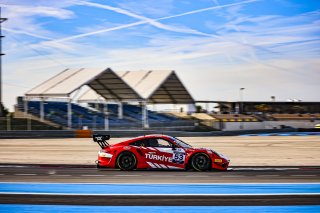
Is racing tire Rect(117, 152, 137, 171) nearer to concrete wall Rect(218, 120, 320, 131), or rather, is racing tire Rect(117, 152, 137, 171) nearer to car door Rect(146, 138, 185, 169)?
car door Rect(146, 138, 185, 169)

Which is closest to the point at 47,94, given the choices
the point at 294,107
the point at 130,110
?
the point at 130,110

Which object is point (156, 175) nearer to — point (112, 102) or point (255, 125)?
point (112, 102)

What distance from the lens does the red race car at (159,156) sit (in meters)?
14.2

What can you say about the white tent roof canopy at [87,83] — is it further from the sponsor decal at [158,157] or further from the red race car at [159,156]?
the sponsor decal at [158,157]

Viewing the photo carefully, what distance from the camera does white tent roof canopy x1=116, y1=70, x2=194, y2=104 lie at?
2122 inches

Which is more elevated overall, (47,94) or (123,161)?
(47,94)

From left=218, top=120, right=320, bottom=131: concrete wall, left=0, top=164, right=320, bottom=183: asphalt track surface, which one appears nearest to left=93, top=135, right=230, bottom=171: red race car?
left=0, top=164, right=320, bottom=183: asphalt track surface

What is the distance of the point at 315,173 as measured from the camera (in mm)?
13805

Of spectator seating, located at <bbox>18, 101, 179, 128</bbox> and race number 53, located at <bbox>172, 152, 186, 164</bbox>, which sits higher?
spectator seating, located at <bbox>18, 101, 179, 128</bbox>

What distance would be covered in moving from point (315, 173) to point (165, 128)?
110 feet

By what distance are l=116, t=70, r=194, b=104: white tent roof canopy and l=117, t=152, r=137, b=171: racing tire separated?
37.6 m

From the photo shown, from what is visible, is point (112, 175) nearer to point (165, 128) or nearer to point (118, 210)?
point (118, 210)

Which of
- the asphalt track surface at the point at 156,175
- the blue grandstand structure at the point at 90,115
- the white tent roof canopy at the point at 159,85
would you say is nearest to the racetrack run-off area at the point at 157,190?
the asphalt track surface at the point at 156,175

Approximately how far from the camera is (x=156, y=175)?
13203mm
